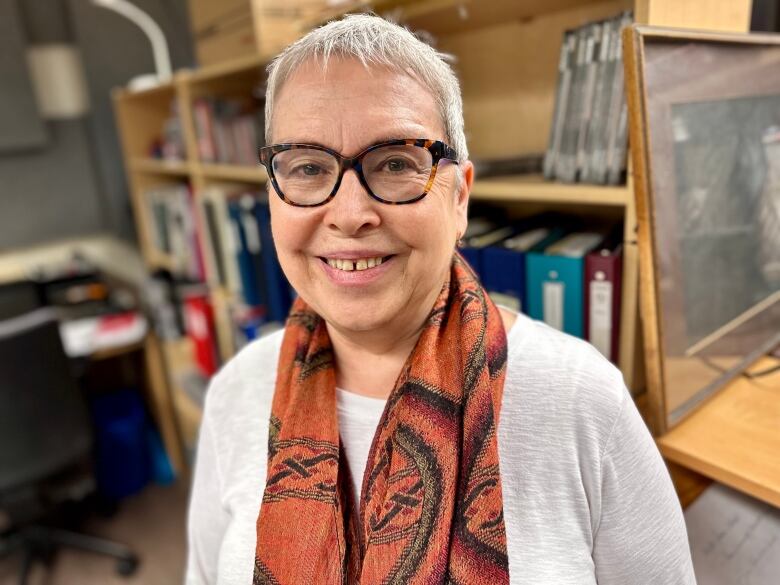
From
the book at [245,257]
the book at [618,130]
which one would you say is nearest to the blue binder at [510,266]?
the book at [618,130]

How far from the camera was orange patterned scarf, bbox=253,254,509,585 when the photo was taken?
2.40ft

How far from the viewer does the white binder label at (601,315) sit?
998 millimetres

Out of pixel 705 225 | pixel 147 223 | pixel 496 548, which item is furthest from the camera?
pixel 147 223

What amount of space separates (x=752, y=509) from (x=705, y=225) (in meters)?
0.49

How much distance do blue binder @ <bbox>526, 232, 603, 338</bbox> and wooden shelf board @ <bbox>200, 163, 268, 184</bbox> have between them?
820 mm

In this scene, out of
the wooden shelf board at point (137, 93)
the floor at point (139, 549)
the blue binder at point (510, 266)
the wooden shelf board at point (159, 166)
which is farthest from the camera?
the wooden shelf board at point (137, 93)

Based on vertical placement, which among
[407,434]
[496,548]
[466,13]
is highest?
[466,13]

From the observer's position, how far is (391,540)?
739 mm

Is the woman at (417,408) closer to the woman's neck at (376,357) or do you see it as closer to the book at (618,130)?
the woman's neck at (376,357)

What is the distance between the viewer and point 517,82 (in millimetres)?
1364

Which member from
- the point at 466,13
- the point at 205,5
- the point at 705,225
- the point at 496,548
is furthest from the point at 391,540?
the point at 205,5

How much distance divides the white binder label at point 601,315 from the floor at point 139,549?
1871mm

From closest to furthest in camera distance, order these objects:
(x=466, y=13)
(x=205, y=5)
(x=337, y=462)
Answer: (x=337, y=462) → (x=466, y=13) → (x=205, y=5)

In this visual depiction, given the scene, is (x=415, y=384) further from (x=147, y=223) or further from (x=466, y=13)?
(x=147, y=223)
